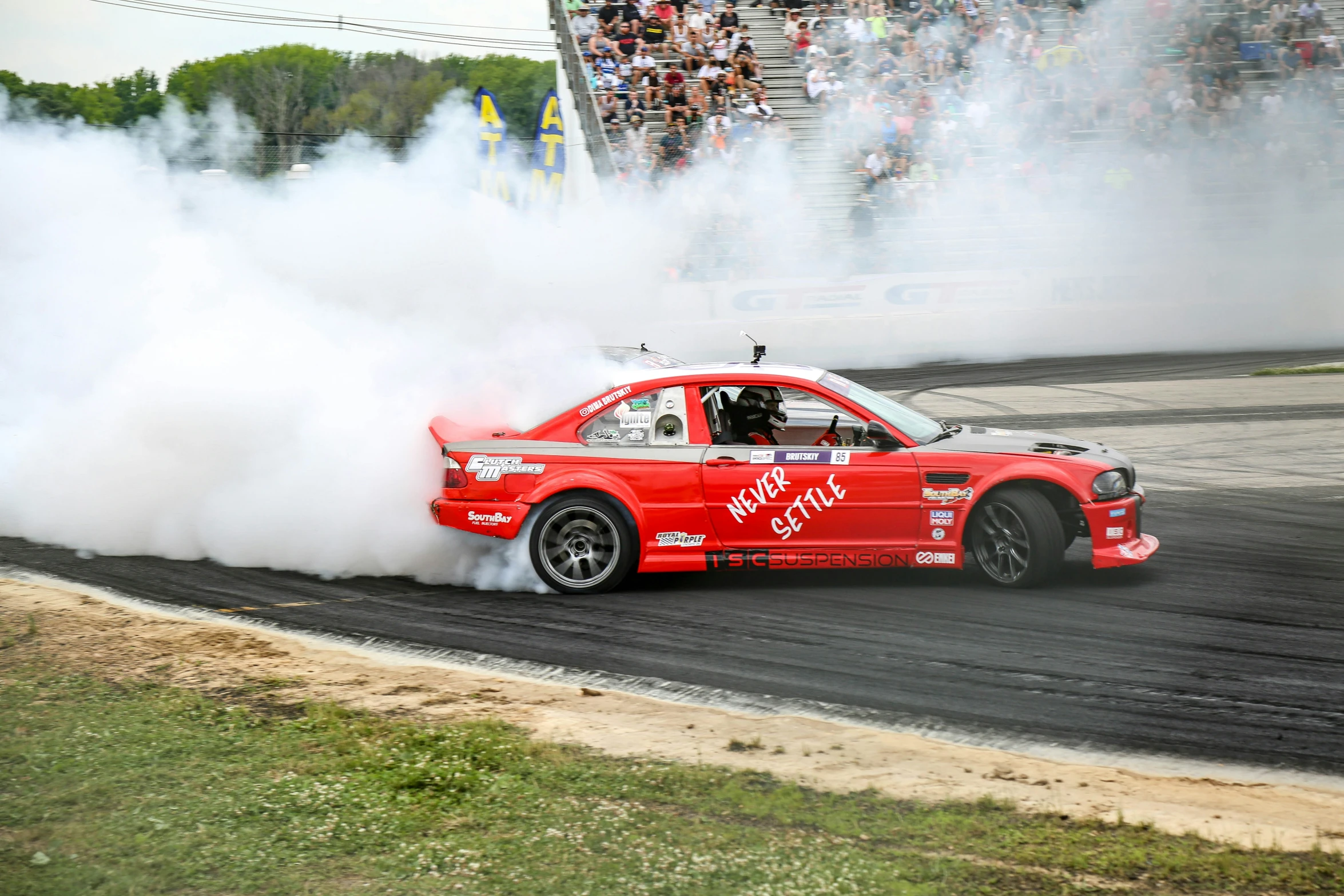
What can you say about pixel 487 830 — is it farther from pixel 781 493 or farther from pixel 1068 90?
pixel 1068 90

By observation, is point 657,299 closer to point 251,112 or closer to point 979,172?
point 979,172

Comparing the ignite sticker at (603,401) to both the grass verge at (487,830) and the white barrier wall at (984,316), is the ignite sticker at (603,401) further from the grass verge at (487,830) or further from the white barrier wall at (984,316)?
the white barrier wall at (984,316)

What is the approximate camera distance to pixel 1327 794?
404cm

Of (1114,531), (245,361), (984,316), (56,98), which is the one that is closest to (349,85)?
(984,316)

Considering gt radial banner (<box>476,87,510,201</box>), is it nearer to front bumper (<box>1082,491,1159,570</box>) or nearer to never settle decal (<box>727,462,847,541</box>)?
never settle decal (<box>727,462,847,541</box>)

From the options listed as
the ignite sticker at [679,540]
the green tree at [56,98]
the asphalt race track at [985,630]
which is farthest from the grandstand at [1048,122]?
the ignite sticker at [679,540]

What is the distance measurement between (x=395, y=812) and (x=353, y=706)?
1.26 m

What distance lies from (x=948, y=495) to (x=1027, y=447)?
0.59m

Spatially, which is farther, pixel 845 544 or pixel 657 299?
pixel 657 299

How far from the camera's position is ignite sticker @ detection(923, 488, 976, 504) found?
258 inches

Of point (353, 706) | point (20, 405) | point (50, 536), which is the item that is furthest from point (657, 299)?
point (353, 706)

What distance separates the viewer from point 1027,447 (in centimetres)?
675

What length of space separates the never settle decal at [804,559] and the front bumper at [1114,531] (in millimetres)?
1030

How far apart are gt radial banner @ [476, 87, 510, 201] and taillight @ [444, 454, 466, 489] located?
817cm
